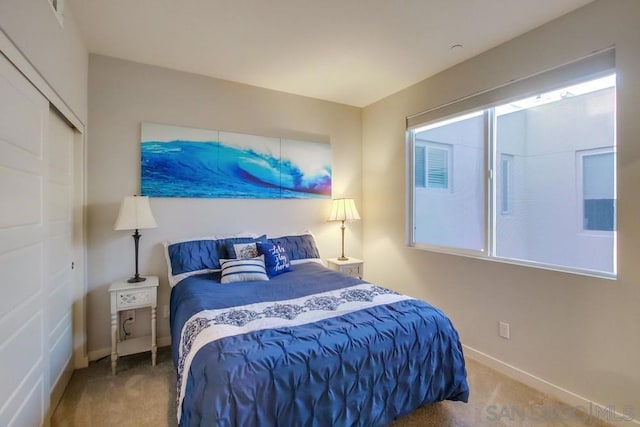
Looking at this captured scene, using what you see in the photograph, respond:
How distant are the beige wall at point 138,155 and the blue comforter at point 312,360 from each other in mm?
954

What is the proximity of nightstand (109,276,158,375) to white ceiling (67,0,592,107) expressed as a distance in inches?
75.5

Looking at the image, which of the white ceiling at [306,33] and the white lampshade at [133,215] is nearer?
the white ceiling at [306,33]

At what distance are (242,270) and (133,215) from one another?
3.13 ft

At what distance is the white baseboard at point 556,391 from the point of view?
1.76 metres

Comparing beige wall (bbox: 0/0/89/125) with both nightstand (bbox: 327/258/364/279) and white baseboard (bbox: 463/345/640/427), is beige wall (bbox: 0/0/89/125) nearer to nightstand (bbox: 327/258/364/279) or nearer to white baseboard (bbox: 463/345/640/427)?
nightstand (bbox: 327/258/364/279)

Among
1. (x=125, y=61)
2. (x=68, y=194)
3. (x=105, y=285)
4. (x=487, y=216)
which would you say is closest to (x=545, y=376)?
(x=487, y=216)

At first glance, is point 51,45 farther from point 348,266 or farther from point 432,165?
point 432,165

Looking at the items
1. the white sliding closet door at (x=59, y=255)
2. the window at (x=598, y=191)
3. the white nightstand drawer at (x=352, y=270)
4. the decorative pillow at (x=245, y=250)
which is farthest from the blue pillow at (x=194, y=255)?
the window at (x=598, y=191)

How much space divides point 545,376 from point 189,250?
2.90m

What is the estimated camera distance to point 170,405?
6.31ft

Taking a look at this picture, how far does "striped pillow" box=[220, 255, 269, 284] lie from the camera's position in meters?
2.35

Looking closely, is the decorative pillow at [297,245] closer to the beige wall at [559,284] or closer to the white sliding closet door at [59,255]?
the beige wall at [559,284]

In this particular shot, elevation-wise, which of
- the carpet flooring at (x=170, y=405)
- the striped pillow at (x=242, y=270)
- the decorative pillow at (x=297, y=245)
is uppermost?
the decorative pillow at (x=297, y=245)

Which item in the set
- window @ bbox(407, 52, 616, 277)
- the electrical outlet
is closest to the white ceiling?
window @ bbox(407, 52, 616, 277)
